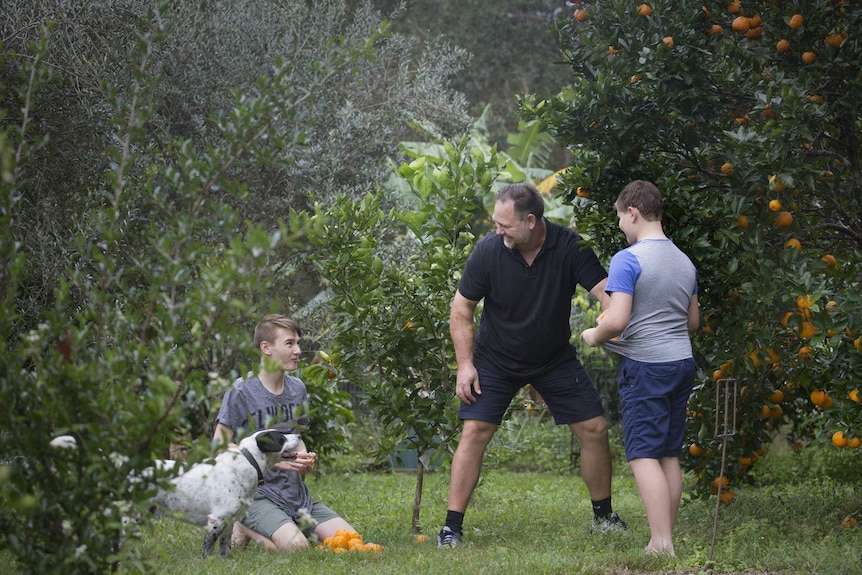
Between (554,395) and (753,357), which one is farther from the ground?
(753,357)

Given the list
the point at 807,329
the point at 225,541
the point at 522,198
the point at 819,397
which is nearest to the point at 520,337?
the point at 522,198

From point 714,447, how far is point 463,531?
1619 millimetres

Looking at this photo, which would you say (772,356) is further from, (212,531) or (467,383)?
(212,531)

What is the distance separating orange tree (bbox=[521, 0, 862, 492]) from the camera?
465cm

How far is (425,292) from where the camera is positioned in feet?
19.2

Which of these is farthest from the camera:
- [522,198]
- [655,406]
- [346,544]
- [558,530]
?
[558,530]

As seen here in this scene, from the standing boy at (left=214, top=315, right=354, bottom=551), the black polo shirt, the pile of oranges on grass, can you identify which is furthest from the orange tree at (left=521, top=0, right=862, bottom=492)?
the pile of oranges on grass

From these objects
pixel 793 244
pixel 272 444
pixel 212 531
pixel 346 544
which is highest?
pixel 793 244

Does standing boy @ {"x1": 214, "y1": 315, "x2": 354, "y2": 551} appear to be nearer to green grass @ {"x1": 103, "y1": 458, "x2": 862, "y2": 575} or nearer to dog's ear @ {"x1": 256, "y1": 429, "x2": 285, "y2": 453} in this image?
green grass @ {"x1": 103, "y1": 458, "x2": 862, "y2": 575}

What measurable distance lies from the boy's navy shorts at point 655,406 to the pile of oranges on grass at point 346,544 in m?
1.54

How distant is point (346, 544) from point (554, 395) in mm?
1433

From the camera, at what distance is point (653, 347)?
4664mm

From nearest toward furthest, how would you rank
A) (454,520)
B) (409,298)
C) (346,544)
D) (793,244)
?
(793,244)
(346,544)
(454,520)
(409,298)

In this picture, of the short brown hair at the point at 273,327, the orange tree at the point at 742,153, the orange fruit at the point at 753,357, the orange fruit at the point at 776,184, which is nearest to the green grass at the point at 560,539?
the orange tree at the point at 742,153
